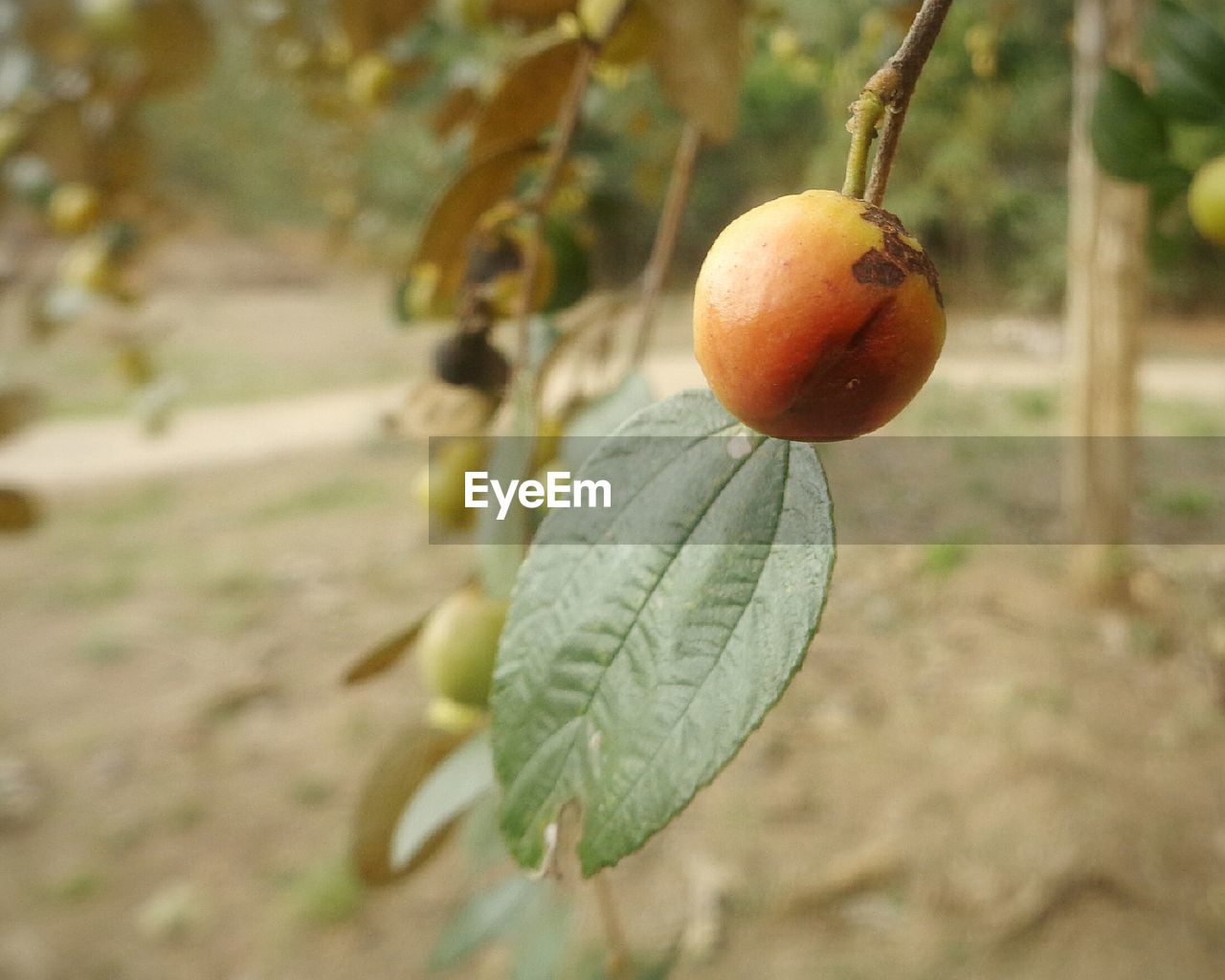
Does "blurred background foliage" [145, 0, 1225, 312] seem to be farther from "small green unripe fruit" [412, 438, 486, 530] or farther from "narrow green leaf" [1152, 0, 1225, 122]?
"small green unripe fruit" [412, 438, 486, 530]

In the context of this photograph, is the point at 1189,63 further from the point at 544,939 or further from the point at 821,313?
the point at 544,939

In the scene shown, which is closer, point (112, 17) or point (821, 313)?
point (821, 313)

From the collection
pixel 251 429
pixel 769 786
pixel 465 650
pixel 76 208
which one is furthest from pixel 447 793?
pixel 251 429

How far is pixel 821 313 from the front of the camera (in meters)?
0.25

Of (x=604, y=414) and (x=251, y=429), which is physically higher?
(x=604, y=414)

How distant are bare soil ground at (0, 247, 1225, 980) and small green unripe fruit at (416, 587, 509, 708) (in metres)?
0.45

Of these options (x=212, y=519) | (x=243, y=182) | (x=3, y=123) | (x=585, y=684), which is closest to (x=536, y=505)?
(x=585, y=684)

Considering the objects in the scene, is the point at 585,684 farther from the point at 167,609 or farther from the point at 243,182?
the point at 243,182

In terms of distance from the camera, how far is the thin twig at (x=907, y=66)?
24 centimetres

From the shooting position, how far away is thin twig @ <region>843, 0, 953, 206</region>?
24 cm

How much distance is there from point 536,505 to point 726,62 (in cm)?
28

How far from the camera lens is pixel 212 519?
399 cm

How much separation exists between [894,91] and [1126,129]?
49 centimetres

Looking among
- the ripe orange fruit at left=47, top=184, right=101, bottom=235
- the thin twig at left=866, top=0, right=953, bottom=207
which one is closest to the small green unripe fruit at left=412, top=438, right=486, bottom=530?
the thin twig at left=866, top=0, right=953, bottom=207
